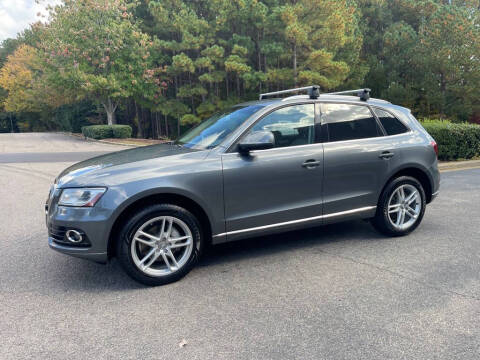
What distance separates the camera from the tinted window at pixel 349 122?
15.0ft

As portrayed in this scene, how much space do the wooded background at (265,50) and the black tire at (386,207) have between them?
18.2 metres

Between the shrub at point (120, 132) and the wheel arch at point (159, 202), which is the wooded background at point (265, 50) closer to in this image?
the shrub at point (120, 132)

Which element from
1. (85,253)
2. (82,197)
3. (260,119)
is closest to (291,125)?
(260,119)

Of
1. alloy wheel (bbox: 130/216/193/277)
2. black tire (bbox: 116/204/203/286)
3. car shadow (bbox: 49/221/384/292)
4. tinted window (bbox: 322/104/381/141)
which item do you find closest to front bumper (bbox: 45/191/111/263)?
black tire (bbox: 116/204/203/286)

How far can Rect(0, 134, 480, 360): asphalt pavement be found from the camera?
275 cm

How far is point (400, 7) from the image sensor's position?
30.1 meters

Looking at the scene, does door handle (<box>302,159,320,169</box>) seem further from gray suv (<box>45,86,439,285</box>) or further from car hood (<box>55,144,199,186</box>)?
car hood (<box>55,144,199,186</box>)

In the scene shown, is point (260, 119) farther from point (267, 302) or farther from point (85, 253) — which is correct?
point (85, 253)

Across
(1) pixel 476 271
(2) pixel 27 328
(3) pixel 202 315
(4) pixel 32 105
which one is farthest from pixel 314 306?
(4) pixel 32 105

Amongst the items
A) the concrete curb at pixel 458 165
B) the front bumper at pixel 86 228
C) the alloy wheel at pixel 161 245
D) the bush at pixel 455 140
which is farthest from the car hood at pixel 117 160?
the bush at pixel 455 140

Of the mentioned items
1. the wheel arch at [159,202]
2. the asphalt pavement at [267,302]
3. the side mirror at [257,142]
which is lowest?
the asphalt pavement at [267,302]

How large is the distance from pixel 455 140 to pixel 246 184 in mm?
10077

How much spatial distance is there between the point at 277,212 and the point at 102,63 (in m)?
26.0

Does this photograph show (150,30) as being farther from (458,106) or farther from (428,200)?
(428,200)
